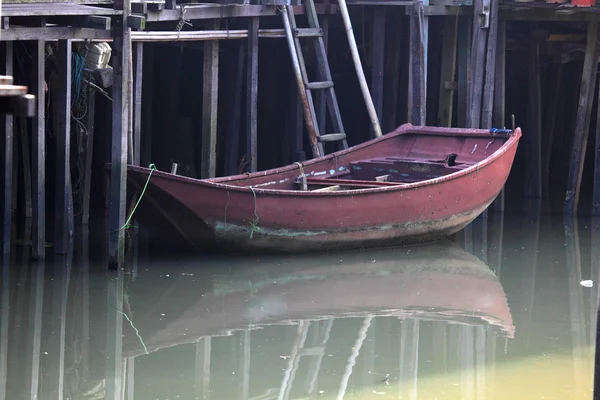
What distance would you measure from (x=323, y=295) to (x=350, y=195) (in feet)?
4.92

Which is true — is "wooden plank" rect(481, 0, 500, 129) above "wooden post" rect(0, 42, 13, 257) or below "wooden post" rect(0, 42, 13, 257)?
above

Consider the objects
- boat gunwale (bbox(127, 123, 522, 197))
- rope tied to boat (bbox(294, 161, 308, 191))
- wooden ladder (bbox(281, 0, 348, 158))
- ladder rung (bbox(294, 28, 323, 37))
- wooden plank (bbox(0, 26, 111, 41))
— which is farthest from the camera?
ladder rung (bbox(294, 28, 323, 37))

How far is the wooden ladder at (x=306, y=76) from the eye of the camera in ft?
38.2

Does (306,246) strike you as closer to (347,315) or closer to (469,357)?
(347,315)

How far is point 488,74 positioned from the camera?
40.3 feet

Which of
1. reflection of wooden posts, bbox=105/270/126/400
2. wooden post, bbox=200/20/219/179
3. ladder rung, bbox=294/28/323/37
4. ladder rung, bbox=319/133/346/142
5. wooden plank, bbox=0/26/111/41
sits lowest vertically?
reflection of wooden posts, bbox=105/270/126/400

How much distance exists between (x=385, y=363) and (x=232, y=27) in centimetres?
625

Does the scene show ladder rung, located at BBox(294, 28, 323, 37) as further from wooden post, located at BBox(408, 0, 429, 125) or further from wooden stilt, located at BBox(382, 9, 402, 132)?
wooden stilt, located at BBox(382, 9, 402, 132)

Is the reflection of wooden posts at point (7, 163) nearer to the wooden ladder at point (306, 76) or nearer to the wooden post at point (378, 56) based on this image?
the wooden ladder at point (306, 76)

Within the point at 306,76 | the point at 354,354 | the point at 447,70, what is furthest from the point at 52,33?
the point at 447,70

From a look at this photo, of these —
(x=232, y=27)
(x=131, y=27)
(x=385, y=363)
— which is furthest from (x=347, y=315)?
(x=232, y=27)

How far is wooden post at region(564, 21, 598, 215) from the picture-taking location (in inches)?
479

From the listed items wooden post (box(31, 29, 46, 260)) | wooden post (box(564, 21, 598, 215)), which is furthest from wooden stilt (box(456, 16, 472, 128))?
wooden post (box(31, 29, 46, 260))

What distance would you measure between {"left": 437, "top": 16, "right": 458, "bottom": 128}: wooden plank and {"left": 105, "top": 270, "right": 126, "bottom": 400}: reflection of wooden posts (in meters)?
5.40
